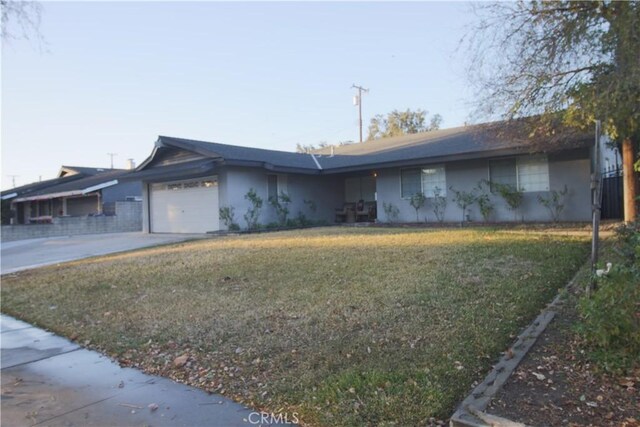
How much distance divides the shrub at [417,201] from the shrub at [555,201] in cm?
392

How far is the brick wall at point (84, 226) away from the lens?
2216 centimetres

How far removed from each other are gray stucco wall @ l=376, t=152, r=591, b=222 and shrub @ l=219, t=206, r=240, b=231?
19.0ft

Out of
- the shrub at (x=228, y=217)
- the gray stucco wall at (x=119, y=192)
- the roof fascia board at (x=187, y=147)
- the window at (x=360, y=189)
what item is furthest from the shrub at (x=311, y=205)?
the gray stucco wall at (x=119, y=192)

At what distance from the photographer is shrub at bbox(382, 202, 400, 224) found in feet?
55.5

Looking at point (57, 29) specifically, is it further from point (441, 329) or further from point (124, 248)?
point (441, 329)

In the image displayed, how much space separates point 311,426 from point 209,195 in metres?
15.1

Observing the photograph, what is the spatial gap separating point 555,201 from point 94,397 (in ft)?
44.6

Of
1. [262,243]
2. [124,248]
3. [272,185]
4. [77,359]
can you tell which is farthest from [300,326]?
[272,185]

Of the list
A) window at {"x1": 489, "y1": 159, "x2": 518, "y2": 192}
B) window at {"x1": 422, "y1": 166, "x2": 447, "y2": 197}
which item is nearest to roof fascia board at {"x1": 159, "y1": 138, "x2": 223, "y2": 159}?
window at {"x1": 422, "y1": 166, "x2": 447, "y2": 197}

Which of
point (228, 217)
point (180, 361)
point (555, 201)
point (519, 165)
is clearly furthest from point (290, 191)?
point (180, 361)

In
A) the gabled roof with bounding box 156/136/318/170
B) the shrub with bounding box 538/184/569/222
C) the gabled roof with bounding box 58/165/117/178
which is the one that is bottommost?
the shrub with bounding box 538/184/569/222

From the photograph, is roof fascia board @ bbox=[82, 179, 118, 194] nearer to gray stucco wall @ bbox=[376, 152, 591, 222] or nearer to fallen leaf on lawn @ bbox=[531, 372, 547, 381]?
gray stucco wall @ bbox=[376, 152, 591, 222]

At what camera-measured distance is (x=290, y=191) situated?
1859 cm

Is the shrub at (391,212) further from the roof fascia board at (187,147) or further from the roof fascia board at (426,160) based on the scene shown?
the roof fascia board at (187,147)
